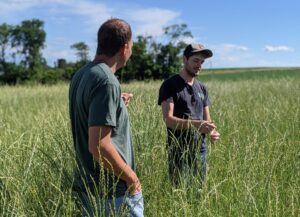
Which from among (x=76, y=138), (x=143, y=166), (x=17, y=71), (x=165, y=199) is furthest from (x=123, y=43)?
(x=17, y=71)

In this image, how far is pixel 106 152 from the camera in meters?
2.07

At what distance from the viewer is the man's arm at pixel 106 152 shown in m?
2.05

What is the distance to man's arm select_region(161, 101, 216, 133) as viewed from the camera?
3.17 m

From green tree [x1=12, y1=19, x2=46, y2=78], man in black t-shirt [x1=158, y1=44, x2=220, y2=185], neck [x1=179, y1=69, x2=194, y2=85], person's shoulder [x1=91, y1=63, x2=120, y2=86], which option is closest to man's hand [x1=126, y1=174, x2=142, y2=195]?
person's shoulder [x1=91, y1=63, x2=120, y2=86]

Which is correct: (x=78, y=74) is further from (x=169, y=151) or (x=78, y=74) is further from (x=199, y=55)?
(x=199, y=55)

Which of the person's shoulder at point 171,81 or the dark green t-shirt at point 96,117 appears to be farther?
the person's shoulder at point 171,81

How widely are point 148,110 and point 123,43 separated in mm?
2199

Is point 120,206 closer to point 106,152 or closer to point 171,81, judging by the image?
point 106,152

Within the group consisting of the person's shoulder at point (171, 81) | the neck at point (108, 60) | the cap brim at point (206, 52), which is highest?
the cap brim at point (206, 52)

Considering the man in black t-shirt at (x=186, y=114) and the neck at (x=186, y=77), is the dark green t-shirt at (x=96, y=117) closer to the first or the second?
the man in black t-shirt at (x=186, y=114)

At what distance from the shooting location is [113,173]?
2088mm

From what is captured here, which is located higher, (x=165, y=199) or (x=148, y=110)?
(x=148, y=110)

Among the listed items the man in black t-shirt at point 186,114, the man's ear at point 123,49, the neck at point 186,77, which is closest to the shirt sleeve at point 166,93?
the man in black t-shirt at point 186,114

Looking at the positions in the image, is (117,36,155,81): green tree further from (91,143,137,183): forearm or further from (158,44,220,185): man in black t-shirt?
(91,143,137,183): forearm
